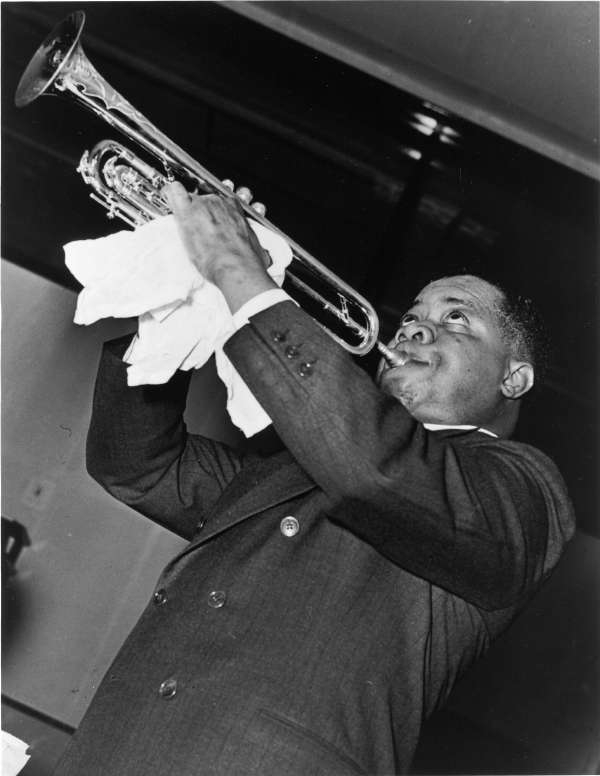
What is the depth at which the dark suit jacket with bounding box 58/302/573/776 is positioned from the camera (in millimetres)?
1112

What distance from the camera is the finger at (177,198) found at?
4.41 ft

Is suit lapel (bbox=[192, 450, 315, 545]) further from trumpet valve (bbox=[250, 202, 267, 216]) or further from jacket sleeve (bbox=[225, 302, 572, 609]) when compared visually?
trumpet valve (bbox=[250, 202, 267, 216])

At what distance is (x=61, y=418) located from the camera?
2938mm

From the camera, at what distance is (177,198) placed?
1.35 m

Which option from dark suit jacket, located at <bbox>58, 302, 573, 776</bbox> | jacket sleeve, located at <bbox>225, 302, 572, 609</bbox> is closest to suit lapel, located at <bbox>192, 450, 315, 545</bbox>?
dark suit jacket, located at <bbox>58, 302, 573, 776</bbox>

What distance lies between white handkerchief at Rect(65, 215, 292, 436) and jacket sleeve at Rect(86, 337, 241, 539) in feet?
0.74

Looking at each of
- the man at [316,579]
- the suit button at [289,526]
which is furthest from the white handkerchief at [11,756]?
the suit button at [289,526]

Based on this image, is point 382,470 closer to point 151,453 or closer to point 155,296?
point 155,296

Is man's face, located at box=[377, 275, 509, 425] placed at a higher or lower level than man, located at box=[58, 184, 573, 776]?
higher

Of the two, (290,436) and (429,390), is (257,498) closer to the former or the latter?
(290,436)

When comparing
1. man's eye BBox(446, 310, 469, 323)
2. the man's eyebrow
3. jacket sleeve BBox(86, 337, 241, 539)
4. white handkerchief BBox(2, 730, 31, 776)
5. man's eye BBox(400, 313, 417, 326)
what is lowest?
white handkerchief BBox(2, 730, 31, 776)

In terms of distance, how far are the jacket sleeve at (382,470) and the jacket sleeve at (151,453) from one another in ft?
1.52

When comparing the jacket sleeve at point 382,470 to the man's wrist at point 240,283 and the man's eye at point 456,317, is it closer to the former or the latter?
the man's wrist at point 240,283

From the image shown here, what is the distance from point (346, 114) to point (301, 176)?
27 cm
